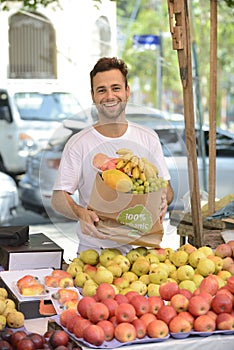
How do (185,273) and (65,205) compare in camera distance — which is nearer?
(185,273)

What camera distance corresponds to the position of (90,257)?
3039mm

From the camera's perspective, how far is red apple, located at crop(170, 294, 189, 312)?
96.3 inches

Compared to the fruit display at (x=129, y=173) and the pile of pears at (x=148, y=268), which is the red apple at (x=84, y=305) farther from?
the fruit display at (x=129, y=173)

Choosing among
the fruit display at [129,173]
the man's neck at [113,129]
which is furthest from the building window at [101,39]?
the fruit display at [129,173]

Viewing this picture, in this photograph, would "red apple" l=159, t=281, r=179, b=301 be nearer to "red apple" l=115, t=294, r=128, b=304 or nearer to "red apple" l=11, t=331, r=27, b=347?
"red apple" l=115, t=294, r=128, b=304

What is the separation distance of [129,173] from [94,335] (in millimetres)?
886

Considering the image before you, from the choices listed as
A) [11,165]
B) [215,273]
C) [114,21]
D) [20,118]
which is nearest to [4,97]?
[20,118]

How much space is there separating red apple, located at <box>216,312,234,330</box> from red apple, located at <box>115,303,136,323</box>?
0.29m

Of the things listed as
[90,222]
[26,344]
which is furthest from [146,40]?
[26,344]

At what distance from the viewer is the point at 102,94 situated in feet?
11.0

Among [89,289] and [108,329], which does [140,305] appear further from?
[89,289]

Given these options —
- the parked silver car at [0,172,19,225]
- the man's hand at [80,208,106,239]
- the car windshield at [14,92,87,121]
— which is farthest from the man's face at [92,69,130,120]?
the car windshield at [14,92,87,121]

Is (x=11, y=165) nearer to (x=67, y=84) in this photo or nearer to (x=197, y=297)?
(x=67, y=84)

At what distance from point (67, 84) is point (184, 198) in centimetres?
609
